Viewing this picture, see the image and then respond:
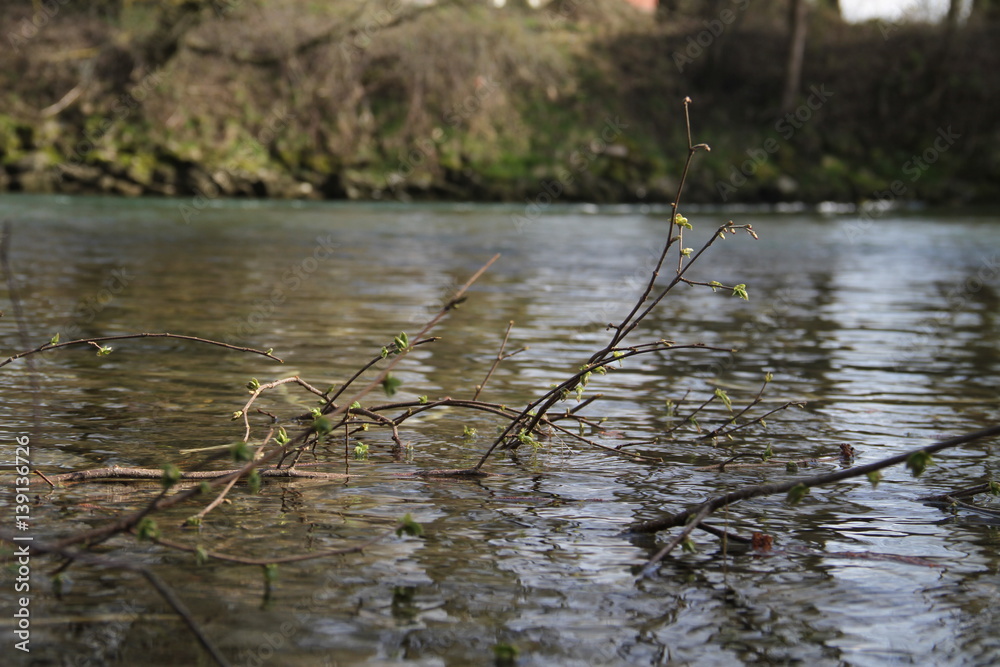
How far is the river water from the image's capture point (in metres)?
2.85

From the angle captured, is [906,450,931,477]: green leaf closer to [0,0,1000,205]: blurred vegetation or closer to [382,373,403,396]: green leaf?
[382,373,403,396]: green leaf

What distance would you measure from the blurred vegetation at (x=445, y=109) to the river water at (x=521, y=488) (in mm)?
19990

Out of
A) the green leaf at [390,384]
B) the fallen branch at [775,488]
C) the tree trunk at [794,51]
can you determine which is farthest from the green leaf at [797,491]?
the tree trunk at [794,51]

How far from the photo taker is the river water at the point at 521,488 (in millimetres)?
2850

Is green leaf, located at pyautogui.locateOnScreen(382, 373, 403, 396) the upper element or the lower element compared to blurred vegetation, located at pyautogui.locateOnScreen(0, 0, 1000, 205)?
lower

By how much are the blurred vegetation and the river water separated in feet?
65.6

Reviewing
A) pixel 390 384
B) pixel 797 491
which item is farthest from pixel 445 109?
pixel 797 491

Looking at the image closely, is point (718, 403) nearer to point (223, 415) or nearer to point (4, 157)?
point (223, 415)

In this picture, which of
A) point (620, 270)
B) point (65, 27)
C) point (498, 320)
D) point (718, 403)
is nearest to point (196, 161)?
point (65, 27)

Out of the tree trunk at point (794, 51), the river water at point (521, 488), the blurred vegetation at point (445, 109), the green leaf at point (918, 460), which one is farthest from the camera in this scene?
the tree trunk at point (794, 51)

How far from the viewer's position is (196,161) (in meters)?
30.3

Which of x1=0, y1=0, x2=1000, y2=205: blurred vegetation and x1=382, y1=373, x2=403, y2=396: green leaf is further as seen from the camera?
x1=0, y1=0, x2=1000, y2=205: blurred vegetation

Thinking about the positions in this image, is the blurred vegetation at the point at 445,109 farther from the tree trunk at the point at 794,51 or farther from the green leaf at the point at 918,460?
the green leaf at the point at 918,460

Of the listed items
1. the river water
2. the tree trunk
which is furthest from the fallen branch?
the tree trunk
